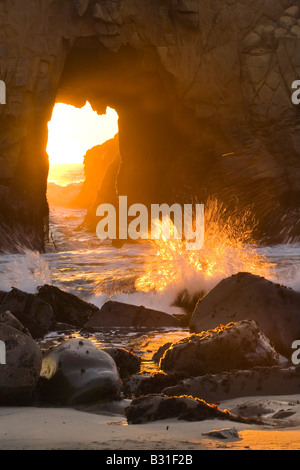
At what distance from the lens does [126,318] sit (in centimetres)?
1076

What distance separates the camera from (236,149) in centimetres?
2520

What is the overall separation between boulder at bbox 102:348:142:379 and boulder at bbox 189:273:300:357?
1664mm

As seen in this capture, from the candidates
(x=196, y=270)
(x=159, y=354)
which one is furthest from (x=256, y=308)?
(x=196, y=270)

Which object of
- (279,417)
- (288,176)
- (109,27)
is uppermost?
(109,27)

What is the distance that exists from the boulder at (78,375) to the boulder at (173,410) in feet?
2.27

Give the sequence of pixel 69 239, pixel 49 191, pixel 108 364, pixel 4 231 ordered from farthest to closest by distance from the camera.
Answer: pixel 49 191
pixel 69 239
pixel 4 231
pixel 108 364

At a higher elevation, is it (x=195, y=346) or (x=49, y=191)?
(x=49, y=191)

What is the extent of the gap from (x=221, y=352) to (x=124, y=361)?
0.99 m

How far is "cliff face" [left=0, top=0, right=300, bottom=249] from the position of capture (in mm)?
22656

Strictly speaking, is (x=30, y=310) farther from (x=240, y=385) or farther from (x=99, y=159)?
(x=99, y=159)

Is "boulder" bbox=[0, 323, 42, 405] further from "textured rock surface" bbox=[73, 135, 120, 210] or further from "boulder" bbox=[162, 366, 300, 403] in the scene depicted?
"textured rock surface" bbox=[73, 135, 120, 210]

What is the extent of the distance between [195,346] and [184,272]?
301 inches
